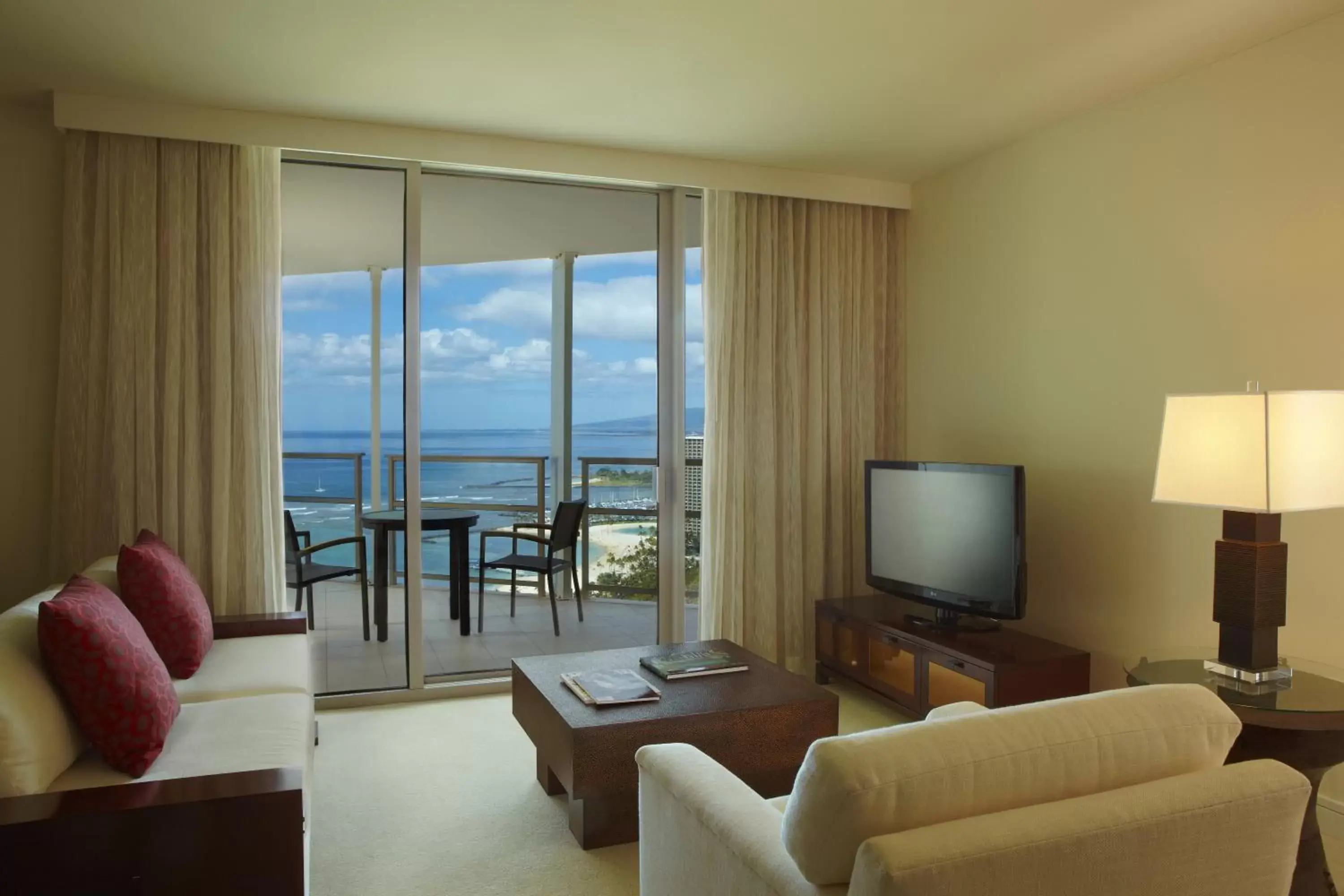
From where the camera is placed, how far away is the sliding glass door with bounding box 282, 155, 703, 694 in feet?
15.1

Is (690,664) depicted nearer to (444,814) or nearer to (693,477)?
(444,814)

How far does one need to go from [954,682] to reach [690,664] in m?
1.23

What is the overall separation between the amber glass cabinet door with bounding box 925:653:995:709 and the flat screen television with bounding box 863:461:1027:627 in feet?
0.95

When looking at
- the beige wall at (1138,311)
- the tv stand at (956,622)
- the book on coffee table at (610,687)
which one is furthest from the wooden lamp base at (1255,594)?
the book on coffee table at (610,687)

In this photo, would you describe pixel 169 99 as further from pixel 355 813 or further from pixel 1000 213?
pixel 1000 213

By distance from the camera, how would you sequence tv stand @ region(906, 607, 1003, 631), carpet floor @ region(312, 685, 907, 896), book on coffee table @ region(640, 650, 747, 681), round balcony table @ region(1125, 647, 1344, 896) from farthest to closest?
tv stand @ region(906, 607, 1003, 631)
book on coffee table @ region(640, 650, 747, 681)
carpet floor @ region(312, 685, 907, 896)
round balcony table @ region(1125, 647, 1344, 896)

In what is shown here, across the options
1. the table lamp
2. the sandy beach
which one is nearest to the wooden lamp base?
the table lamp

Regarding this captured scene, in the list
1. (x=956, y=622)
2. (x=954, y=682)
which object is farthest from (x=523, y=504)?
(x=954, y=682)

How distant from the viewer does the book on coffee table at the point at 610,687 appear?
3.06m

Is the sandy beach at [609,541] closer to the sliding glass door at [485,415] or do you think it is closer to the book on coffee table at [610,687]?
the sliding glass door at [485,415]

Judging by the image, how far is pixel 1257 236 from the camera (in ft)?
10.9

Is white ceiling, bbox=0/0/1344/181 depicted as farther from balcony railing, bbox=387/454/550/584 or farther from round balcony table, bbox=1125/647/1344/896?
round balcony table, bbox=1125/647/1344/896

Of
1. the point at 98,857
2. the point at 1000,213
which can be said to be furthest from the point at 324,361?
the point at 1000,213

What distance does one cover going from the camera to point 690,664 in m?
3.50
